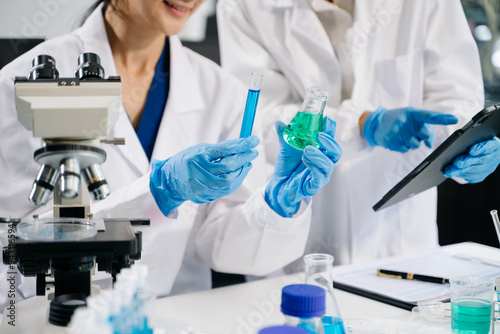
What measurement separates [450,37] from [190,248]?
1.30 meters

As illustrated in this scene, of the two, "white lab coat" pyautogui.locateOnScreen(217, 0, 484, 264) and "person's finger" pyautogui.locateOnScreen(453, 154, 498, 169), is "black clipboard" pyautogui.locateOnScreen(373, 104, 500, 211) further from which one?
"white lab coat" pyautogui.locateOnScreen(217, 0, 484, 264)

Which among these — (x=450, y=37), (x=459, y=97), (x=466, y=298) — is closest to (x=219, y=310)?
(x=466, y=298)

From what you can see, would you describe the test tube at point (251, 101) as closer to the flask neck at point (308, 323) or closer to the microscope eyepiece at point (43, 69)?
the microscope eyepiece at point (43, 69)

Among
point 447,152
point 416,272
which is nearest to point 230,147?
point 447,152

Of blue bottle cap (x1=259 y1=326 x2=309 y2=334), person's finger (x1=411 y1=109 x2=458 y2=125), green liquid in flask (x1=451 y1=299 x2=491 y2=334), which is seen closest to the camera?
blue bottle cap (x1=259 y1=326 x2=309 y2=334)

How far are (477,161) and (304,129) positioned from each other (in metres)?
0.67

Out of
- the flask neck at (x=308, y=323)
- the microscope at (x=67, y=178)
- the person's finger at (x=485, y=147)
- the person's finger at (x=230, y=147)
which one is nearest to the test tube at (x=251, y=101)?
the person's finger at (x=230, y=147)

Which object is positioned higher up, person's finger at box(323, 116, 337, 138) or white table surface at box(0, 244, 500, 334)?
person's finger at box(323, 116, 337, 138)

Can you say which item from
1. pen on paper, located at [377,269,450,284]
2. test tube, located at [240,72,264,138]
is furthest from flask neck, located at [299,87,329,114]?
pen on paper, located at [377,269,450,284]

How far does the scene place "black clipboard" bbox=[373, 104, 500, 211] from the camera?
1538 mm

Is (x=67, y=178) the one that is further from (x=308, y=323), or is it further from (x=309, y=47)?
(x=309, y=47)

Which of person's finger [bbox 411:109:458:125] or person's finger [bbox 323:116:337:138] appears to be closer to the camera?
person's finger [bbox 323:116:337:138]

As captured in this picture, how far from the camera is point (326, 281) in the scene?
110 centimetres

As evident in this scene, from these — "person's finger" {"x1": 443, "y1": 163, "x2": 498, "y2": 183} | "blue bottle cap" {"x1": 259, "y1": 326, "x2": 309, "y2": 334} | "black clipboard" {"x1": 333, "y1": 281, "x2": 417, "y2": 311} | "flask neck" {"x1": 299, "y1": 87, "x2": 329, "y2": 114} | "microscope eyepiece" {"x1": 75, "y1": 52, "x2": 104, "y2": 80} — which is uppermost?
"microscope eyepiece" {"x1": 75, "y1": 52, "x2": 104, "y2": 80}
